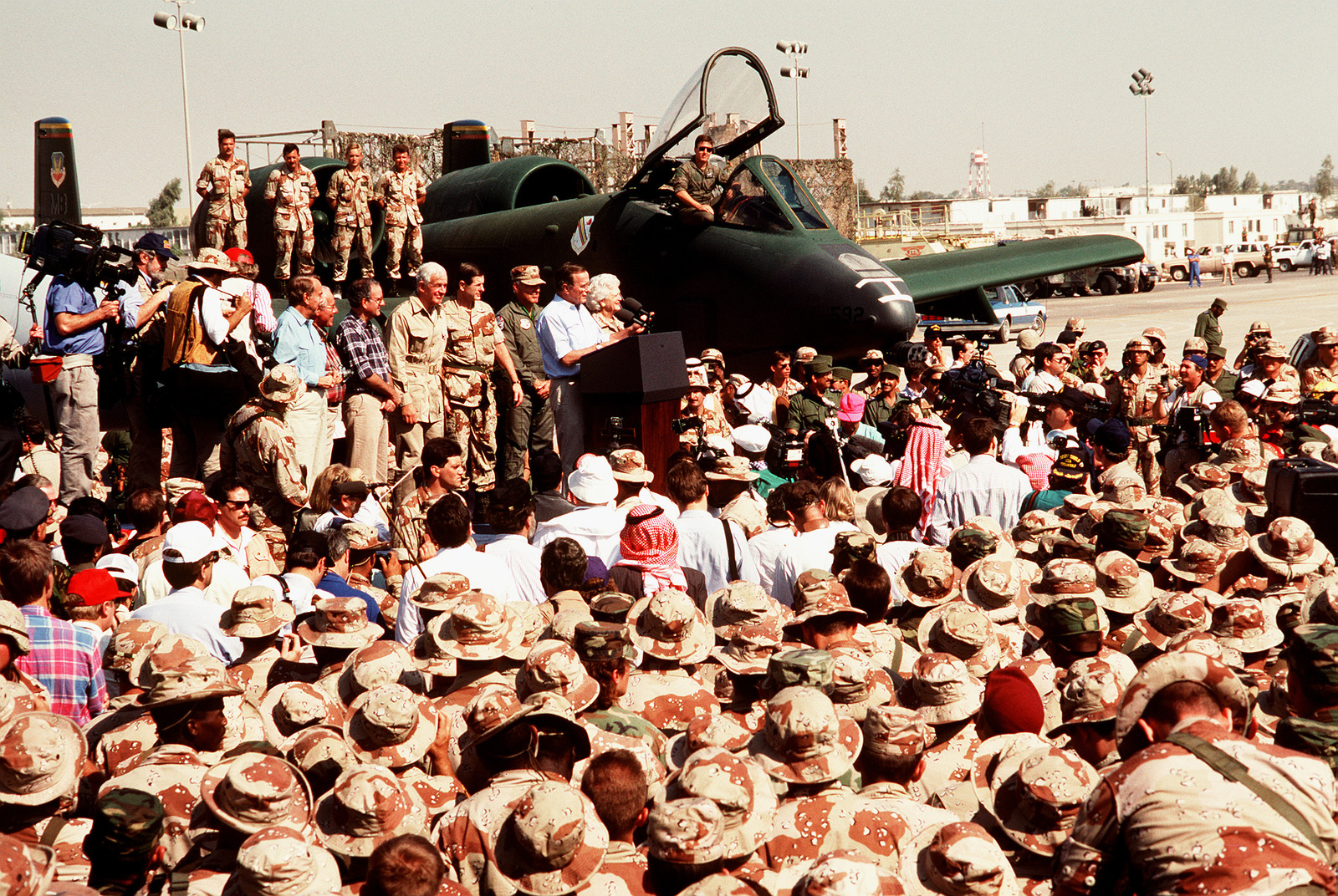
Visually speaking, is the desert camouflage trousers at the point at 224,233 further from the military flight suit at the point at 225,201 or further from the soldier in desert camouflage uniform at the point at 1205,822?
the soldier in desert camouflage uniform at the point at 1205,822

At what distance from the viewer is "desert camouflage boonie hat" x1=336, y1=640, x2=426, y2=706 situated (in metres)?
4.30

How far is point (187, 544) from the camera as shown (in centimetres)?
542

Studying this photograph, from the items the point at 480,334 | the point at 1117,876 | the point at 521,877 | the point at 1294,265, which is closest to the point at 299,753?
the point at 521,877

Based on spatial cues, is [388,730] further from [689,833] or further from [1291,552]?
[1291,552]

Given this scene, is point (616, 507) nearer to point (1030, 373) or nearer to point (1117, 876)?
point (1117, 876)

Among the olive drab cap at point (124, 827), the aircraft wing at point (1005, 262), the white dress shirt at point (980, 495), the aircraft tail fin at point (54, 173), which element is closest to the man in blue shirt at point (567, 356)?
the white dress shirt at point (980, 495)

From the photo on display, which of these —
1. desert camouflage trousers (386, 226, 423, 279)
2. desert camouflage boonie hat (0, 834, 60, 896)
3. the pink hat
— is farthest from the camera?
desert camouflage trousers (386, 226, 423, 279)

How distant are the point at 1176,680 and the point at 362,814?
2.20 m

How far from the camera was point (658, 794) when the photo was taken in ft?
11.2

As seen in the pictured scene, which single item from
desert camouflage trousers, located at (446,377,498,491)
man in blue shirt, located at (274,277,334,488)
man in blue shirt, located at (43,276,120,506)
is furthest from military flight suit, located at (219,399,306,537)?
desert camouflage trousers, located at (446,377,498,491)

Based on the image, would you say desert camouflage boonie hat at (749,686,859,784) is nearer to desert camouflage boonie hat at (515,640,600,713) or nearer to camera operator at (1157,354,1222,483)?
desert camouflage boonie hat at (515,640,600,713)

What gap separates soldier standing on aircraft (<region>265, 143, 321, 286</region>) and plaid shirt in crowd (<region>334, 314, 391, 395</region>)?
4.06m

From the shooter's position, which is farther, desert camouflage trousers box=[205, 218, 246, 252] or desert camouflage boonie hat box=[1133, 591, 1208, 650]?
desert camouflage trousers box=[205, 218, 246, 252]

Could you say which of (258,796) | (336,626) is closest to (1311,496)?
(336,626)
